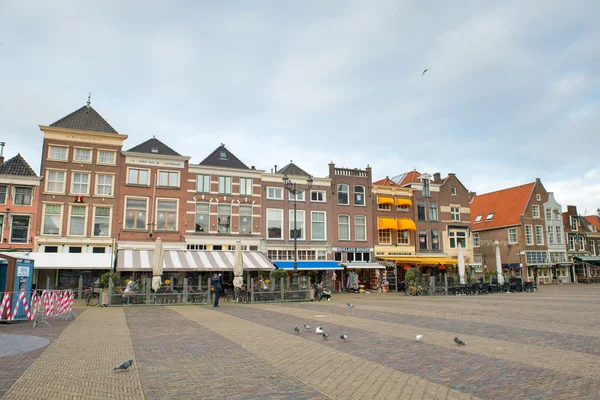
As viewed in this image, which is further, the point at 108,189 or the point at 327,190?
the point at 327,190

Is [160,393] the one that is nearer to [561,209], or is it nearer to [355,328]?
[355,328]

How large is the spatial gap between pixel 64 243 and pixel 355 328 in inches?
996

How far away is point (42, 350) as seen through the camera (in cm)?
1009

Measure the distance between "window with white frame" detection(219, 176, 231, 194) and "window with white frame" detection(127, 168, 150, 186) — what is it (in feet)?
18.4

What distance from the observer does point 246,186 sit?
123ft

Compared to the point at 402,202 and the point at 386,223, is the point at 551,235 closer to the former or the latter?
the point at 402,202

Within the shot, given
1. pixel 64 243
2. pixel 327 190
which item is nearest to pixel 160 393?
pixel 64 243

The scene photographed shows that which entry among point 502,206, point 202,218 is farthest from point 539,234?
point 202,218

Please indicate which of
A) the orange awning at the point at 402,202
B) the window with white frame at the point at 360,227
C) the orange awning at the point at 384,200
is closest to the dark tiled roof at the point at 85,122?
the window with white frame at the point at 360,227

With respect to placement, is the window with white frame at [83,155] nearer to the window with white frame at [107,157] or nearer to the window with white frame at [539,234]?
the window with white frame at [107,157]

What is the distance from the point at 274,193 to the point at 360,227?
8.72m

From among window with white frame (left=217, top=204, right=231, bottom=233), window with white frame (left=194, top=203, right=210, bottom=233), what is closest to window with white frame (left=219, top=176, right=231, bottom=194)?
window with white frame (left=217, top=204, right=231, bottom=233)

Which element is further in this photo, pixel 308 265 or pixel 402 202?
pixel 402 202

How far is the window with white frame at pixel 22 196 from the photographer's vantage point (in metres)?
31.1
